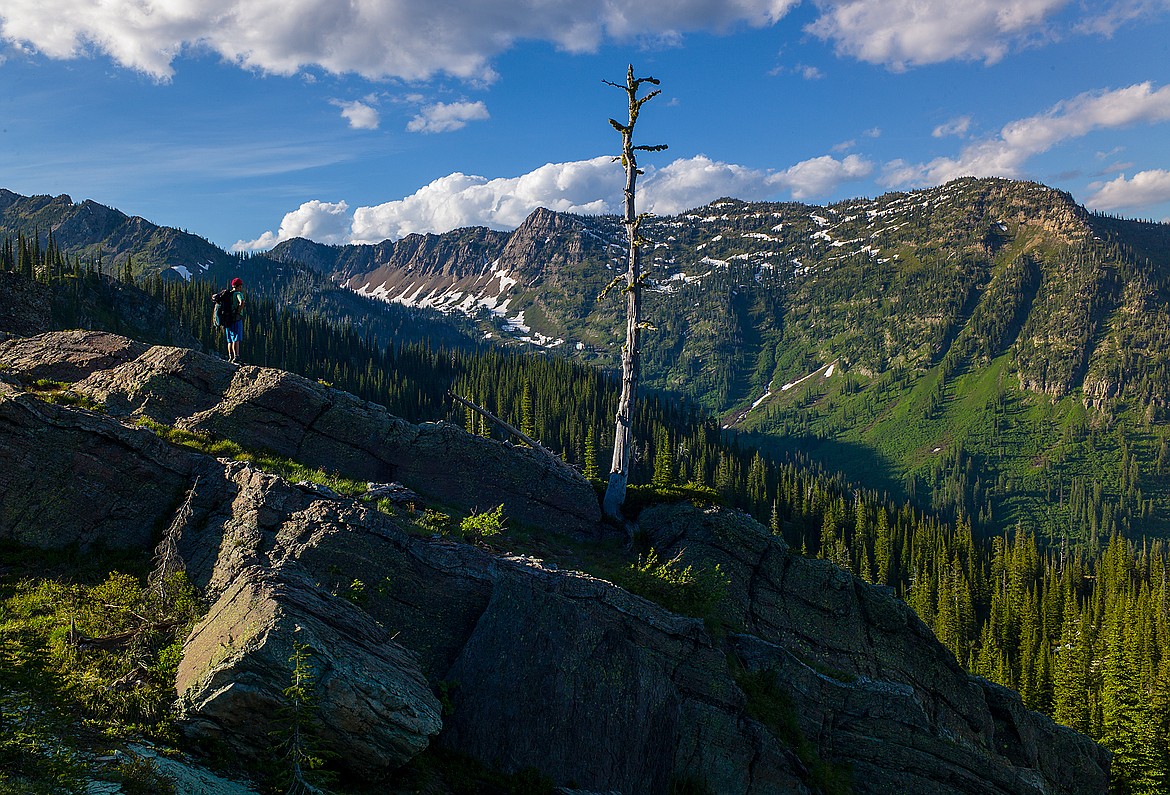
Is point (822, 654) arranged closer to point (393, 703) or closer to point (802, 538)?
point (393, 703)

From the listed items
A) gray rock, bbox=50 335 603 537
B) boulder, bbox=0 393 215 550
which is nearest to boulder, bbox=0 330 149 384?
gray rock, bbox=50 335 603 537

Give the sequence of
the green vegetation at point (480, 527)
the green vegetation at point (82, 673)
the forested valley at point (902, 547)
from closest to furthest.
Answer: the green vegetation at point (82, 673) < the green vegetation at point (480, 527) < the forested valley at point (902, 547)

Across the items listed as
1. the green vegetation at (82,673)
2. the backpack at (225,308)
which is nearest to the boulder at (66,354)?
the backpack at (225,308)

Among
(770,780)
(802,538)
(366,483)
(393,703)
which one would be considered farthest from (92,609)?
(802,538)

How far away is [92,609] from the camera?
14.1 meters

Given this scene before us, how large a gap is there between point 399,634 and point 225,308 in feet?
65.4

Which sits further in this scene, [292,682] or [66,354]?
[66,354]

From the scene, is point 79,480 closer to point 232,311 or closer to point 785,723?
point 232,311

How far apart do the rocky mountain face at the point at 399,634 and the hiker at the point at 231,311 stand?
3660 mm

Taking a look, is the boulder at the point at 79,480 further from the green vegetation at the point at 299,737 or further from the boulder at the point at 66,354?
the boulder at the point at 66,354

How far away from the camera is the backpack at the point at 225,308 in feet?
94.6

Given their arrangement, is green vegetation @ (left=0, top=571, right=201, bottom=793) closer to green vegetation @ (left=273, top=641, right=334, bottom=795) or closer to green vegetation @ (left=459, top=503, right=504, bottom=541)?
green vegetation @ (left=273, top=641, right=334, bottom=795)

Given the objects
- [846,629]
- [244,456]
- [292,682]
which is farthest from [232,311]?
[846,629]

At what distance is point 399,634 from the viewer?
51.8 ft
